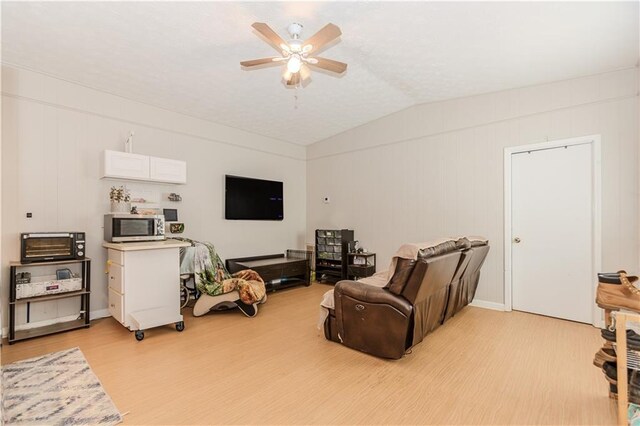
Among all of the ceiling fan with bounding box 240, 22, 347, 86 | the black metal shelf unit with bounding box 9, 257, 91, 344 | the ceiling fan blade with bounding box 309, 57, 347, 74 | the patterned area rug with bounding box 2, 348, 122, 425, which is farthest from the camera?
the black metal shelf unit with bounding box 9, 257, 91, 344

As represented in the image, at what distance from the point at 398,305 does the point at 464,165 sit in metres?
3.03

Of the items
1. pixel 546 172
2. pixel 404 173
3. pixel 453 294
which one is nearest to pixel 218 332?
pixel 453 294

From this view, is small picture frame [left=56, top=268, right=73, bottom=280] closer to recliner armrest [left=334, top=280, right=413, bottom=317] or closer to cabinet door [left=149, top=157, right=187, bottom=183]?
cabinet door [left=149, top=157, right=187, bottom=183]

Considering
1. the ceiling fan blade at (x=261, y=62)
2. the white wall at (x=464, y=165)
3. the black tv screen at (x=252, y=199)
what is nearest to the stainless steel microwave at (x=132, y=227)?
the black tv screen at (x=252, y=199)

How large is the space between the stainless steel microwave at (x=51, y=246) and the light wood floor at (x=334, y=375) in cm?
88

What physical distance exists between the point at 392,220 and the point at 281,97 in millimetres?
2850

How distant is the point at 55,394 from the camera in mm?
2244

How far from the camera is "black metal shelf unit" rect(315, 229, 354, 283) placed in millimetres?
5816

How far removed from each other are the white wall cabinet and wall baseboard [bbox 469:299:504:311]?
4.75 meters

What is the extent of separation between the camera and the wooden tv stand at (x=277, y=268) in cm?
522

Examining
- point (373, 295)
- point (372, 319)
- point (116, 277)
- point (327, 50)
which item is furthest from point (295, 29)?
point (116, 277)

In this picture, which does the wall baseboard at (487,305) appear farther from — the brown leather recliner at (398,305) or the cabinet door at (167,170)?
the cabinet door at (167,170)

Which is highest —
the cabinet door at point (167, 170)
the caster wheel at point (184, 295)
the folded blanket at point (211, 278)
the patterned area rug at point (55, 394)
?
the cabinet door at point (167, 170)

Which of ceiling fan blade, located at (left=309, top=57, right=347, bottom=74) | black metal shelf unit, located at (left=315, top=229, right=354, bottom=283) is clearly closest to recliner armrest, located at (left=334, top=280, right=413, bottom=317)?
ceiling fan blade, located at (left=309, top=57, right=347, bottom=74)
